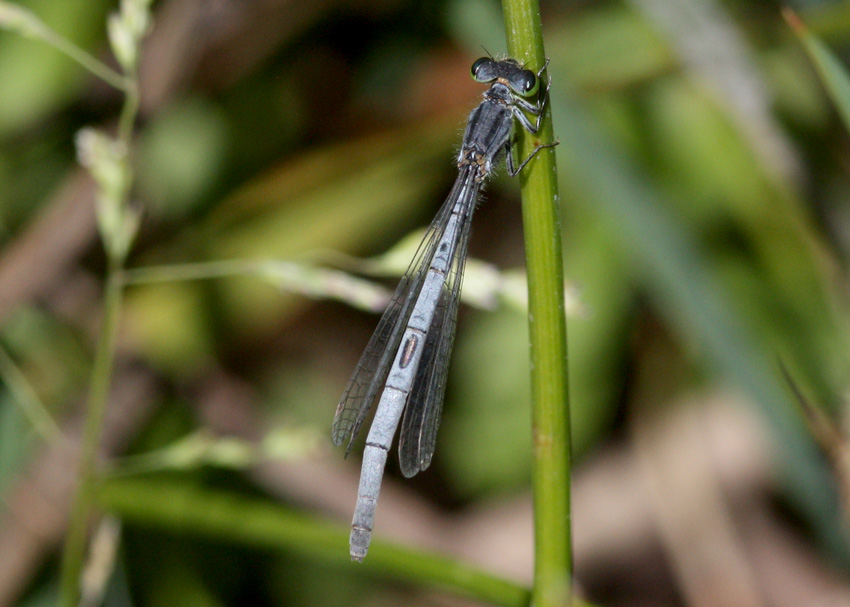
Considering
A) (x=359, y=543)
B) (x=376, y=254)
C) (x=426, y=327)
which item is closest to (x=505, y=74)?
(x=426, y=327)

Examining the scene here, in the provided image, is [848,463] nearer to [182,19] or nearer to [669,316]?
[669,316]

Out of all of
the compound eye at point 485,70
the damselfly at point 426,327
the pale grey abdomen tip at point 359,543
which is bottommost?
the pale grey abdomen tip at point 359,543

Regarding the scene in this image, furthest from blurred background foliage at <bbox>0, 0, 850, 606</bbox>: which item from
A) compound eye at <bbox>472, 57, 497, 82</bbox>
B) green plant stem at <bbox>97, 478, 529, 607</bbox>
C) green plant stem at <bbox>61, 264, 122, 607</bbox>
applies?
green plant stem at <bbox>61, 264, 122, 607</bbox>

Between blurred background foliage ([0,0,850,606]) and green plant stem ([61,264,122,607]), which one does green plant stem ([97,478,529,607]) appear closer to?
green plant stem ([61,264,122,607])

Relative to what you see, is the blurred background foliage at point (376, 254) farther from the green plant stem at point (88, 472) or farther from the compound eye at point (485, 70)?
the green plant stem at point (88, 472)

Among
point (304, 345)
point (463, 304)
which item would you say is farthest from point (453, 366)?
point (304, 345)

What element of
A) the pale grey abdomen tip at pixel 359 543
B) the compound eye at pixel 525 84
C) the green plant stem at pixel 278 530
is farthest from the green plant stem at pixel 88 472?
the compound eye at pixel 525 84
